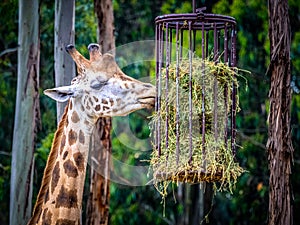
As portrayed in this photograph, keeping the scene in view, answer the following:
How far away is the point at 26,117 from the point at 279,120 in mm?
3568

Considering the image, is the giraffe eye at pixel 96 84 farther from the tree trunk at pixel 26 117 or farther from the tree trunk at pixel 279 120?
the tree trunk at pixel 26 117

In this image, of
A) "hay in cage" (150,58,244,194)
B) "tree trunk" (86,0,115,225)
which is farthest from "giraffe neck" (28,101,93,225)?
"tree trunk" (86,0,115,225)

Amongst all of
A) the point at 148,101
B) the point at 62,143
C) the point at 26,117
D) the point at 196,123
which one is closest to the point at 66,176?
the point at 62,143

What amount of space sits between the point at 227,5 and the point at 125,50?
205 cm

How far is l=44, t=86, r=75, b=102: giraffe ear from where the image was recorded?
6.35 metres

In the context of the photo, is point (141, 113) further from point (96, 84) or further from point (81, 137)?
point (81, 137)

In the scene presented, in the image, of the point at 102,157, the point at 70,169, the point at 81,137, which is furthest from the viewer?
the point at 102,157

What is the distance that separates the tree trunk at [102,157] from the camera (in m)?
8.77

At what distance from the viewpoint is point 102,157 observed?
29.3 feet

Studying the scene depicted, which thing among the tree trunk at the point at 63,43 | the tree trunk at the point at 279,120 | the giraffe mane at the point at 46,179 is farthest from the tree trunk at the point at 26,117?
the tree trunk at the point at 279,120

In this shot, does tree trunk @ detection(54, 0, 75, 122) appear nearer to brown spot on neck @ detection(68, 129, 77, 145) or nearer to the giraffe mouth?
brown spot on neck @ detection(68, 129, 77, 145)

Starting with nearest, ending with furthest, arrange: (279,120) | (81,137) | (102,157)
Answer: (279,120), (81,137), (102,157)

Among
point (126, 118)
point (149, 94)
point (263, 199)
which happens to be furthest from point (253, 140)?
point (149, 94)

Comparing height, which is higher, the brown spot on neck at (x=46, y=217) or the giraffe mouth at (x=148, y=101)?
the giraffe mouth at (x=148, y=101)
